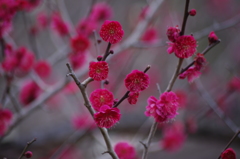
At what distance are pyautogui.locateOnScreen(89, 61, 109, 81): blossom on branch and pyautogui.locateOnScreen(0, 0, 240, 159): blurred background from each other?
175 millimetres

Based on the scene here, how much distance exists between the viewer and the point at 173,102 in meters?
0.69

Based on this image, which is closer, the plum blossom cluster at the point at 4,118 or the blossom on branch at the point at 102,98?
the blossom on branch at the point at 102,98

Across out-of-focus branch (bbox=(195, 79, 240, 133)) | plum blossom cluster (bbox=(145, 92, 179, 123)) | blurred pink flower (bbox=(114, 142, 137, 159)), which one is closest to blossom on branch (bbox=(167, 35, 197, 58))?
plum blossom cluster (bbox=(145, 92, 179, 123))

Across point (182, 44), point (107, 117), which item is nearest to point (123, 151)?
point (107, 117)

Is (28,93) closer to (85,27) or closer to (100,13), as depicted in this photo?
(85,27)

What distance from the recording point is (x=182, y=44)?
Answer: 28.0 inches

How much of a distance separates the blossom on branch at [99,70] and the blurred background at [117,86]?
6.9 inches

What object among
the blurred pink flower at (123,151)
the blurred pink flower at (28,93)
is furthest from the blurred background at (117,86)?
the blurred pink flower at (123,151)

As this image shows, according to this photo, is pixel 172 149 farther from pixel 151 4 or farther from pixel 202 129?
pixel 151 4

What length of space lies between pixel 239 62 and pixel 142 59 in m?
1.49

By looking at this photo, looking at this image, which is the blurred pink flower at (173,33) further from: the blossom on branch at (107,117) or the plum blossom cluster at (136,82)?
the blossom on branch at (107,117)

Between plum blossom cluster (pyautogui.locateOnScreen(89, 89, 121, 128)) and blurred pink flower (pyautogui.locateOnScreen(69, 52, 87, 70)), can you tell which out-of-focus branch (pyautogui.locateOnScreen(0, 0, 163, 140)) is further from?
plum blossom cluster (pyautogui.locateOnScreen(89, 89, 121, 128))

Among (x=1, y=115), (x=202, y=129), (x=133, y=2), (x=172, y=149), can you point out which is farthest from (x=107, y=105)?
(x=133, y=2)

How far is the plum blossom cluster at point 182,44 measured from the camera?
0.70m
